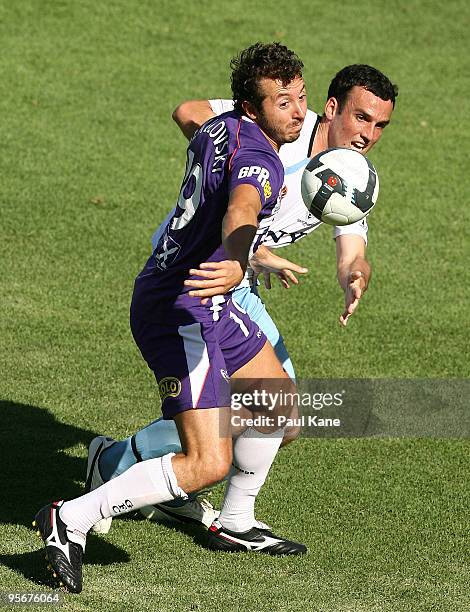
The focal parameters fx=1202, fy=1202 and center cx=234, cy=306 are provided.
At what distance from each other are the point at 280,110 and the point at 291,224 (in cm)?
134

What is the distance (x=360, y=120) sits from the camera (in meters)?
7.49

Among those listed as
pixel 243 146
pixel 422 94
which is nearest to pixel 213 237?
pixel 243 146

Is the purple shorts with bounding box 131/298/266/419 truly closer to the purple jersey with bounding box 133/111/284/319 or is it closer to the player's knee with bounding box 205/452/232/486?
the purple jersey with bounding box 133/111/284/319

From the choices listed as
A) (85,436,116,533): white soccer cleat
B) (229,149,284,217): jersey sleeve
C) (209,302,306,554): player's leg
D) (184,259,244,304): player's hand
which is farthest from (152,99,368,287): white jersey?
(184,259,244,304): player's hand

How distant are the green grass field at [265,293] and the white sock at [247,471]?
274mm

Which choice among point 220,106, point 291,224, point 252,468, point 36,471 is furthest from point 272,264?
point 36,471

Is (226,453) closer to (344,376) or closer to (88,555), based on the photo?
(88,555)

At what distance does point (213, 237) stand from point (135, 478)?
1335 millimetres

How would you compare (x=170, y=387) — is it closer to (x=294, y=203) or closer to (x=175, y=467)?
(x=175, y=467)

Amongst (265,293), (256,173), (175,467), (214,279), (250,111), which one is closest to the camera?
(214,279)

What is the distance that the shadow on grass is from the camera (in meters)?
6.59

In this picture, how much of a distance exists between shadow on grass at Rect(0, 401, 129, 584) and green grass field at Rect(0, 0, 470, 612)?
2 cm

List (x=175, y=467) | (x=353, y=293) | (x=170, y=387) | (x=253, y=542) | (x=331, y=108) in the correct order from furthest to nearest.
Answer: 1. (x=331, y=108)
2. (x=253, y=542)
3. (x=353, y=293)
4. (x=170, y=387)
5. (x=175, y=467)

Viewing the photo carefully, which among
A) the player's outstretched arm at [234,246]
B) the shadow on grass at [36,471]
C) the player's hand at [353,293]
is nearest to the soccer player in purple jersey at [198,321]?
the player's outstretched arm at [234,246]
